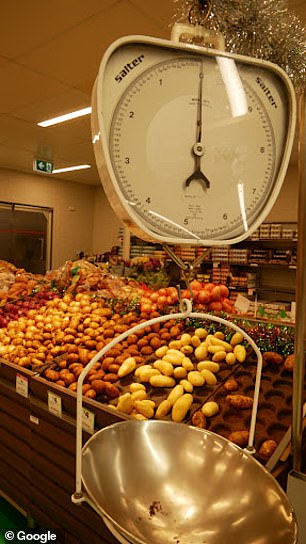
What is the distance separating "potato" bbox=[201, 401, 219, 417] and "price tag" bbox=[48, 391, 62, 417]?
64cm

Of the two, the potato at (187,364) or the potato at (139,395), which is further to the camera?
the potato at (187,364)

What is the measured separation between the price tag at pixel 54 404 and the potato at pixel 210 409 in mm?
638

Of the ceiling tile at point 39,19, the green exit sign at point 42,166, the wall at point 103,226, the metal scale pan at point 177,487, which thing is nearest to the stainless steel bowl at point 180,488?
the metal scale pan at point 177,487

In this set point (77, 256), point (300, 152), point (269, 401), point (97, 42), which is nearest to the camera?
point (300, 152)

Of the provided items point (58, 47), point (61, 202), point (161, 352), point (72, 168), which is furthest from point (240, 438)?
point (61, 202)

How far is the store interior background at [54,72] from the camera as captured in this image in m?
2.33

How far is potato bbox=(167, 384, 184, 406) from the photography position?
1.46 meters

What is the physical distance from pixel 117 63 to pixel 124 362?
1382 mm

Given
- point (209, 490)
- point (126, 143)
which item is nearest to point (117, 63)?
point (126, 143)

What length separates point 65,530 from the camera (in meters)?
1.68

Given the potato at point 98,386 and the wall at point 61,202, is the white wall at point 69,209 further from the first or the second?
the potato at point 98,386

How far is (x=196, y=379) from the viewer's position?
5.18 ft

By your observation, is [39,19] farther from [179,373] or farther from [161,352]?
[179,373]

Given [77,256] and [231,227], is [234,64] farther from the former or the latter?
[77,256]
